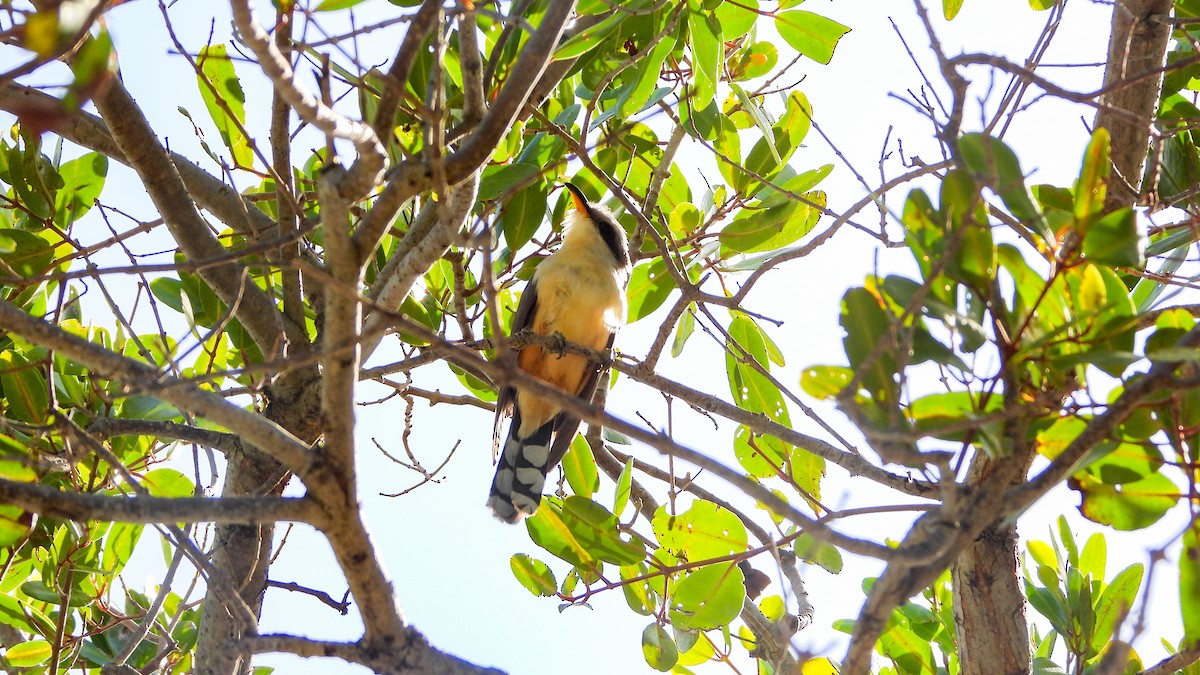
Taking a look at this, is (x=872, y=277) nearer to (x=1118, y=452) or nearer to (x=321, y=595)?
(x=1118, y=452)

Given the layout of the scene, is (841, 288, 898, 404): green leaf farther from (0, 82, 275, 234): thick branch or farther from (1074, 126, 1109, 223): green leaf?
(0, 82, 275, 234): thick branch

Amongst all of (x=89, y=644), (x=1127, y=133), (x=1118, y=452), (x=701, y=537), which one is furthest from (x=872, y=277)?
(x=89, y=644)

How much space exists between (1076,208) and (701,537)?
164cm

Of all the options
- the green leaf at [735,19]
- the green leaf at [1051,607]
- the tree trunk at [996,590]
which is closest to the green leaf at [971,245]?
the tree trunk at [996,590]

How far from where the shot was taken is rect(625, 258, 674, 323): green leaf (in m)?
3.92

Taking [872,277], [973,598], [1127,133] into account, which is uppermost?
[1127,133]

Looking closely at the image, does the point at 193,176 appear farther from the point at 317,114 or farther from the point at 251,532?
the point at 317,114

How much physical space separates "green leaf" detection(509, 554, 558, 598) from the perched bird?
3.83 feet

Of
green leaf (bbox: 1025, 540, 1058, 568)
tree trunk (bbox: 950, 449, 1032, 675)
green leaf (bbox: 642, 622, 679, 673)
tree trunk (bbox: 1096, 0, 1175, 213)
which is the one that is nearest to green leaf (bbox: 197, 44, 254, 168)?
green leaf (bbox: 642, 622, 679, 673)

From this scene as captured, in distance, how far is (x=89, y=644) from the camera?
3.84 meters

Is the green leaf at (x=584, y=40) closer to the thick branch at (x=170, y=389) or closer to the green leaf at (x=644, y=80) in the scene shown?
the green leaf at (x=644, y=80)

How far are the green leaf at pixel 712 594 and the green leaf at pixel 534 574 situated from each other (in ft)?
2.21

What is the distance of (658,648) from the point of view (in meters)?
3.35

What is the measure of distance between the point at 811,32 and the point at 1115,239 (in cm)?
180
